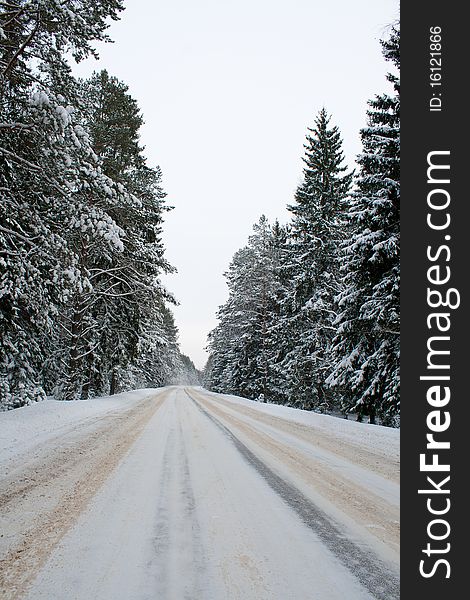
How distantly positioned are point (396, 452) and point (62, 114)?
9.11 meters

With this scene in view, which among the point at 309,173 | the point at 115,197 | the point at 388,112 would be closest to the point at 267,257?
the point at 309,173

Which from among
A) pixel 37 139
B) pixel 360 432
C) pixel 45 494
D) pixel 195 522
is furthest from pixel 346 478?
pixel 37 139

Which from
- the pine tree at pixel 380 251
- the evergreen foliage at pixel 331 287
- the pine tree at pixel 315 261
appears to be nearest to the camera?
the pine tree at pixel 380 251

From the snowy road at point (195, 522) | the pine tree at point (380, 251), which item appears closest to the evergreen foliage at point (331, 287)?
the pine tree at point (380, 251)

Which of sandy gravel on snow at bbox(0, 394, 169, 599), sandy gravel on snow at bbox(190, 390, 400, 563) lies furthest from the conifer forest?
sandy gravel on snow at bbox(190, 390, 400, 563)

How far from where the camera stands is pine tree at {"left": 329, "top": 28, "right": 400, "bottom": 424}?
1186 centimetres

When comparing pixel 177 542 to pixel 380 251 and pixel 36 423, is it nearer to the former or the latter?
pixel 36 423

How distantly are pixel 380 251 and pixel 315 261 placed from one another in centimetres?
884

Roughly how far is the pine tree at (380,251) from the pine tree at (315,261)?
5.85 meters

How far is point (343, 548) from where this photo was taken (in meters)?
3.02

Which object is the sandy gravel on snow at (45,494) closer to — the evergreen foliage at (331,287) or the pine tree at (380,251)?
the evergreen foliage at (331,287)

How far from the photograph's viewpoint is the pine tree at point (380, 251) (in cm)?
1186

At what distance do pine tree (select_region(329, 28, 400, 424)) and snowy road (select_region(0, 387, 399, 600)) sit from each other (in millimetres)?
6229

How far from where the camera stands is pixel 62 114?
727 centimetres
